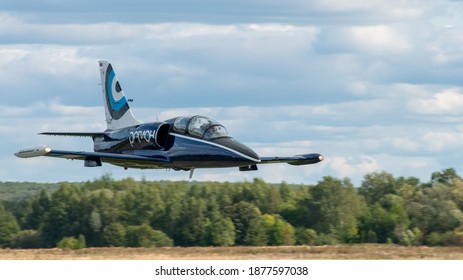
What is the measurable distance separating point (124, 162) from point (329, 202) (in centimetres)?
5095

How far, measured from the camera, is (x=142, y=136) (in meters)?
45.4

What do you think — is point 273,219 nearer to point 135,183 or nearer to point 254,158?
point 135,183

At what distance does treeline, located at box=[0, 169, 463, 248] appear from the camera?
251 ft

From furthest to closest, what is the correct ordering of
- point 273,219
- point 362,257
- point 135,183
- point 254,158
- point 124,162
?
1. point 135,183
2. point 273,219
3. point 124,162
4. point 254,158
5. point 362,257

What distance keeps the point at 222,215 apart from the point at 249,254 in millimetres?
47144

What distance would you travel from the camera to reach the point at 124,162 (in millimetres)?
45000

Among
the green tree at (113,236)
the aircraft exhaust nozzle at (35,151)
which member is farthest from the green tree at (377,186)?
the aircraft exhaust nozzle at (35,151)

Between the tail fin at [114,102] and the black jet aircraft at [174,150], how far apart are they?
201 centimetres

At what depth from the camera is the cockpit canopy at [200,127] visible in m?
42.9

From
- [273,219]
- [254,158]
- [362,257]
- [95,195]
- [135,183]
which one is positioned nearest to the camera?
[362,257]

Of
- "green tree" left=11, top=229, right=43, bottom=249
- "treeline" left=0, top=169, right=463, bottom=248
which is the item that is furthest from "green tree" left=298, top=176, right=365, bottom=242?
"green tree" left=11, top=229, right=43, bottom=249

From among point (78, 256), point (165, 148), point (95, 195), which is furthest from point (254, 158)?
point (95, 195)

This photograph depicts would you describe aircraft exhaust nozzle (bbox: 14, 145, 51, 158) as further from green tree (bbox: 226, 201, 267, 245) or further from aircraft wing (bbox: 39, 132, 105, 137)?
green tree (bbox: 226, 201, 267, 245)

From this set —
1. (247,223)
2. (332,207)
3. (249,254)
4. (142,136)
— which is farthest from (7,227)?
(249,254)
